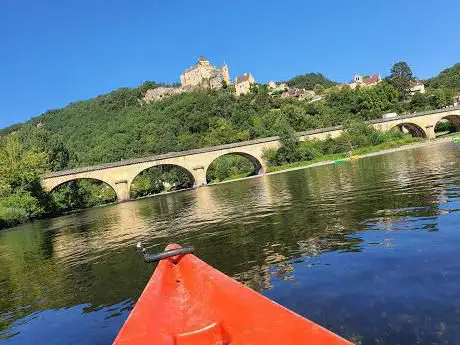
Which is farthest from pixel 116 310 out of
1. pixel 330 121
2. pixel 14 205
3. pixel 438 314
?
pixel 330 121

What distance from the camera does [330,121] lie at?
9044cm

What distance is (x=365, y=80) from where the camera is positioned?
498 ft

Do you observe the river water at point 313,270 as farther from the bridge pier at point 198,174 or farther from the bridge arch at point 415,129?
the bridge arch at point 415,129

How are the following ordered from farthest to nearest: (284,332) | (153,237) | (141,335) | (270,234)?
(153,237) → (270,234) → (141,335) → (284,332)

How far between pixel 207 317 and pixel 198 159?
59.0m

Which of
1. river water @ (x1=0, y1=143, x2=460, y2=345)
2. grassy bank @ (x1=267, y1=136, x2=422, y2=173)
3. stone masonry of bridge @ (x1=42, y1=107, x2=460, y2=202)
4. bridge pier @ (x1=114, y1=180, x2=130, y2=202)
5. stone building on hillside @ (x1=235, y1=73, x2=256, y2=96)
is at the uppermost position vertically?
stone building on hillside @ (x1=235, y1=73, x2=256, y2=96)

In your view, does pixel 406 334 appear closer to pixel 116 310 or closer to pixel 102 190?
pixel 116 310

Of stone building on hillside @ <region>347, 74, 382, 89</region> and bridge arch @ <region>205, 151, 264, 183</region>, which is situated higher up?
stone building on hillside @ <region>347, 74, 382, 89</region>

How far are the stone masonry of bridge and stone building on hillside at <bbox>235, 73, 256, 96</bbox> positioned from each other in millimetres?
65074

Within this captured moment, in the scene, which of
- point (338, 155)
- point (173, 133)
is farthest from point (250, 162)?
point (173, 133)

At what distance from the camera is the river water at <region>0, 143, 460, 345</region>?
5.87 meters

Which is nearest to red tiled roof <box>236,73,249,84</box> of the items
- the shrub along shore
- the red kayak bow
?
the shrub along shore

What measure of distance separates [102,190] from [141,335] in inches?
2819

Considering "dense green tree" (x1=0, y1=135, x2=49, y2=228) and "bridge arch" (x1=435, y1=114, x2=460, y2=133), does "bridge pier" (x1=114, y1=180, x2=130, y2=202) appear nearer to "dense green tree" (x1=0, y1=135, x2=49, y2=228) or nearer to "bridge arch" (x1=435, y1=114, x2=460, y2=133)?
"dense green tree" (x1=0, y1=135, x2=49, y2=228)
